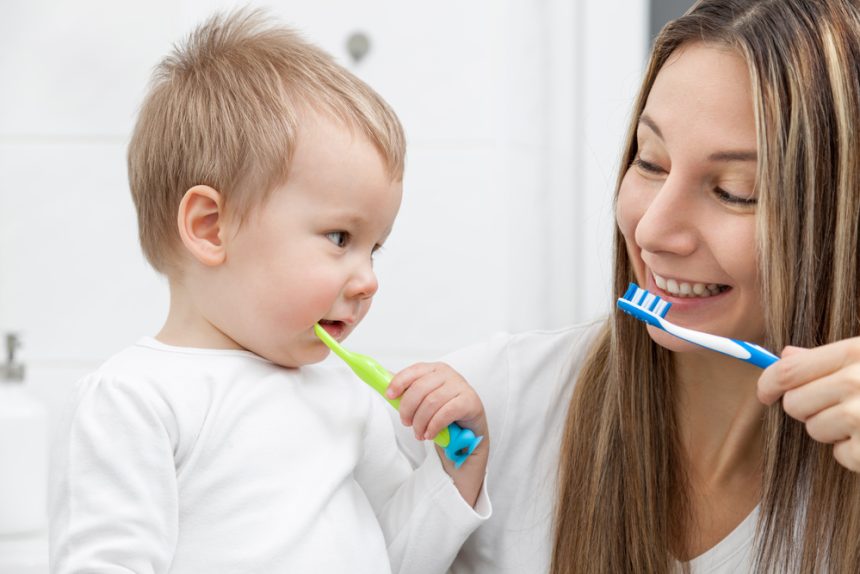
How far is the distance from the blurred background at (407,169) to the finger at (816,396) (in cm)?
90

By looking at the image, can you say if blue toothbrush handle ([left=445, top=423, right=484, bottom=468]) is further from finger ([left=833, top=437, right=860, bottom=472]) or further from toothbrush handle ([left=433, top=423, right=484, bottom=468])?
finger ([left=833, top=437, right=860, bottom=472])

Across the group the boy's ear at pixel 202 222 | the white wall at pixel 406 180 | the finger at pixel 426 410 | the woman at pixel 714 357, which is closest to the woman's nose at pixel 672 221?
the woman at pixel 714 357

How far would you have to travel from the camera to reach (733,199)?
92cm

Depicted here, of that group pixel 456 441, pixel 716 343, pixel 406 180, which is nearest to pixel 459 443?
pixel 456 441

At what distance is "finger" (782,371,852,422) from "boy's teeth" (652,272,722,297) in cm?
18

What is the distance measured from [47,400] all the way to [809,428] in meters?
1.28

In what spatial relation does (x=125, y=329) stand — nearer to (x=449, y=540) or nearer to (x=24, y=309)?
(x=24, y=309)

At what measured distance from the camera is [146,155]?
945mm

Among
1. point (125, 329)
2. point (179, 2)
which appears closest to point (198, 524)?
point (125, 329)

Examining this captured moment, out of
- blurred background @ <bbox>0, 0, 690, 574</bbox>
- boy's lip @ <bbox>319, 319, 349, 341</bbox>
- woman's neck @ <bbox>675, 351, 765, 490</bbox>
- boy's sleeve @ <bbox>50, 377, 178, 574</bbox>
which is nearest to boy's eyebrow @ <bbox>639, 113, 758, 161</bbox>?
woman's neck @ <bbox>675, 351, 765, 490</bbox>

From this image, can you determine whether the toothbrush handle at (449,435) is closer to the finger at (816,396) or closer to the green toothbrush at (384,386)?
the green toothbrush at (384,386)

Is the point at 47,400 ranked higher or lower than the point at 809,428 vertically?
lower

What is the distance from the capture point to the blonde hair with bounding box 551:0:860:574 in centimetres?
88

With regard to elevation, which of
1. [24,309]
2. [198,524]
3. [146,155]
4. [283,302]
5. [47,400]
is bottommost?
[47,400]
